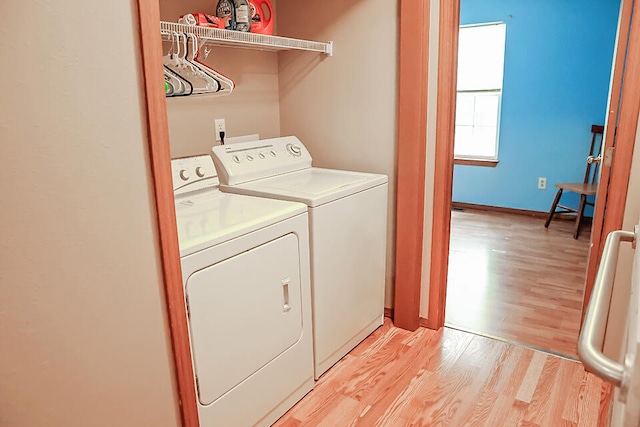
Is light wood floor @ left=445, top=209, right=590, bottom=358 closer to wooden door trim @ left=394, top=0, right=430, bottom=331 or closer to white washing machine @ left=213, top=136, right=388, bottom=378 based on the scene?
wooden door trim @ left=394, top=0, right=430, bottom=331

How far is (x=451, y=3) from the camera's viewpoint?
2.07 metres

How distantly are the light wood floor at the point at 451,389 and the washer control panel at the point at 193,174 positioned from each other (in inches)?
39.9

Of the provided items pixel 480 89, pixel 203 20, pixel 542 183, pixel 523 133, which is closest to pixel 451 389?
pixel 203 20

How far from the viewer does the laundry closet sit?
2.21 meters

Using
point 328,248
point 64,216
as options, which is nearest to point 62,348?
point 64,216

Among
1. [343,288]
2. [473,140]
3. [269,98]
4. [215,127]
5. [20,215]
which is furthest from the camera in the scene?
[473,140]

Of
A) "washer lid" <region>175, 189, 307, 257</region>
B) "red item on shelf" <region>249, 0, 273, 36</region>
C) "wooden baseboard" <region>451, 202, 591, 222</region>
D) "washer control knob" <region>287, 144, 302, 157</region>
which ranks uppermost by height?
"red item on shelf" <region>249, 0, 273, 36</region>

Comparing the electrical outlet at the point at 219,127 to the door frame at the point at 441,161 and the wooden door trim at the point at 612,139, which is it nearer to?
the door frame at the point at 441,161

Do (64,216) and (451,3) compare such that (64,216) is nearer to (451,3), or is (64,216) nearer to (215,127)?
(215,127)

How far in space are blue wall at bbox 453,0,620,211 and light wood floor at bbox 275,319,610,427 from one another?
276 cm

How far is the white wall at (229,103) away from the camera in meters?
2.11

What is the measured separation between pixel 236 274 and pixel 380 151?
1.18 m

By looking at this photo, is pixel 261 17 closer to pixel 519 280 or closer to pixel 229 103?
pixel 229 103

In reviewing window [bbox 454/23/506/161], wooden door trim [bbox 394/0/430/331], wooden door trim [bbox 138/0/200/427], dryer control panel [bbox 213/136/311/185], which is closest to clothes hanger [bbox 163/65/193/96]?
dryer control panel [bbox 213/136/311/185]
